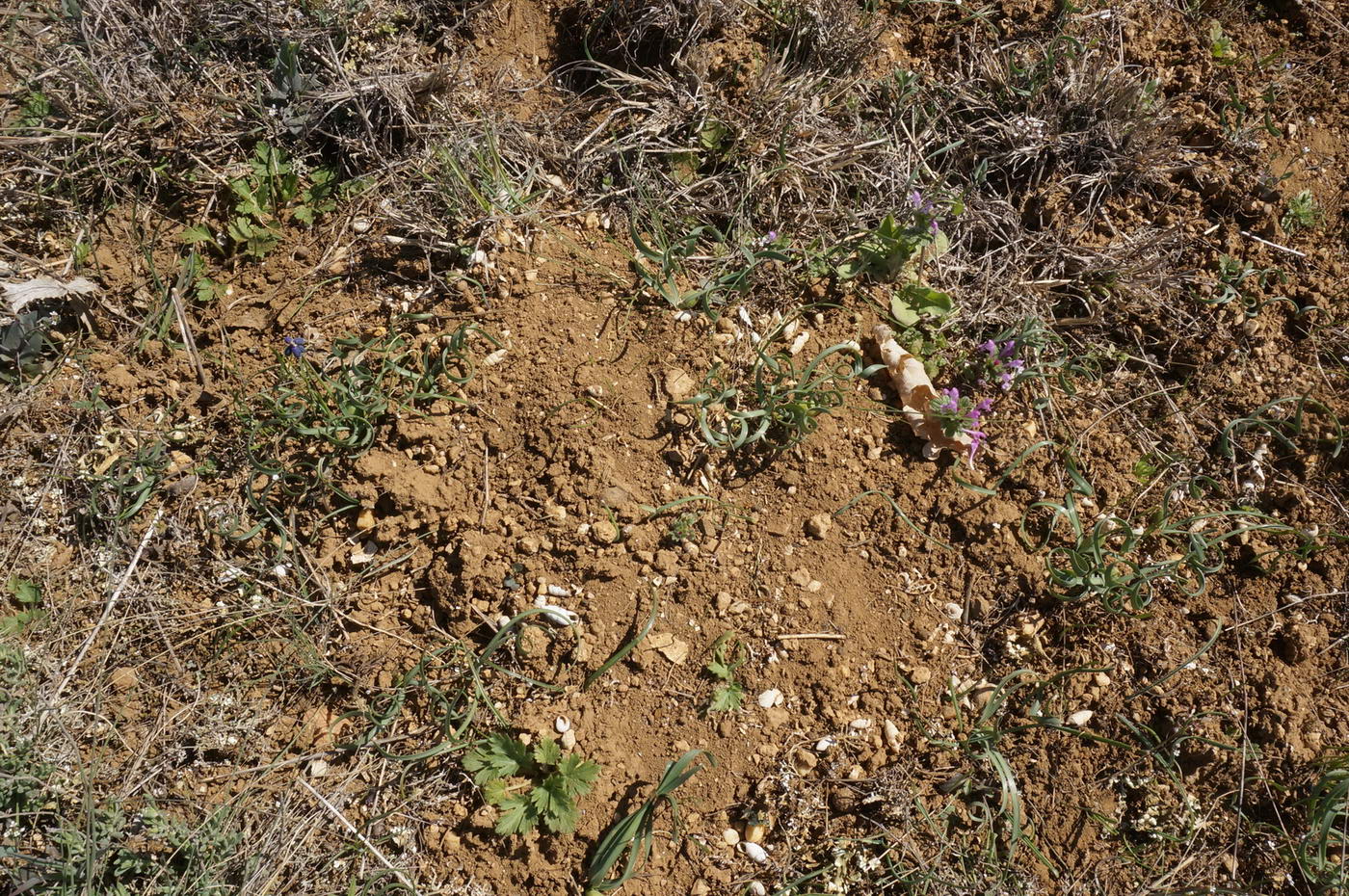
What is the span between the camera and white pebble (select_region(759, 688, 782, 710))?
7.46ft

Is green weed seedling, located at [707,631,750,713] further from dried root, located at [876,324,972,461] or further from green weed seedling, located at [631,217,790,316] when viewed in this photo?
green weed seedling, located at [631,217,790,316]

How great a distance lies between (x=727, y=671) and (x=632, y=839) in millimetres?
481

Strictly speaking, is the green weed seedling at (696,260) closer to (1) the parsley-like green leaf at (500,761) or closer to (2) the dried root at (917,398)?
(2) the dried root at (917,398)

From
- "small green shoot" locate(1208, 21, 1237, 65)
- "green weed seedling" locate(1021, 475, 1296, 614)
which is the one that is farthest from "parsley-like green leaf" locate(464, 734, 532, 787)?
"small green shoot" locate(1208, 21, 1237, 65)

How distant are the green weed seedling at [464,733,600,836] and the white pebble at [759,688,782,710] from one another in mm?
466

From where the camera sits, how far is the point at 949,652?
233 centimetres

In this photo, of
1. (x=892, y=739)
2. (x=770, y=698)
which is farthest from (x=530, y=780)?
(x=892, y=739)

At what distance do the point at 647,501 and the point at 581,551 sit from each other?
23 cm

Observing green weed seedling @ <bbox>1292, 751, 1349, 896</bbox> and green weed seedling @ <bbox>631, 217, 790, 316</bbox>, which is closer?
green weed seedling @ <bbox>1292, 751, 1349, 896</bbox>

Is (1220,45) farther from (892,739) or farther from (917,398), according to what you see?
(892,739)

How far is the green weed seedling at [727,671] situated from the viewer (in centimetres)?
225

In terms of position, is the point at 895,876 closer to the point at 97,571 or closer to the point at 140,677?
the point at 140,677

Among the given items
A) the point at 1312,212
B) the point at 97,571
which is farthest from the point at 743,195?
the point at 97,571

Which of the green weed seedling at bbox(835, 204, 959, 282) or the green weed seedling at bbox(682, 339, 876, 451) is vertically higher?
the green weed seedling at bbox(835, 204, 959, 282)
